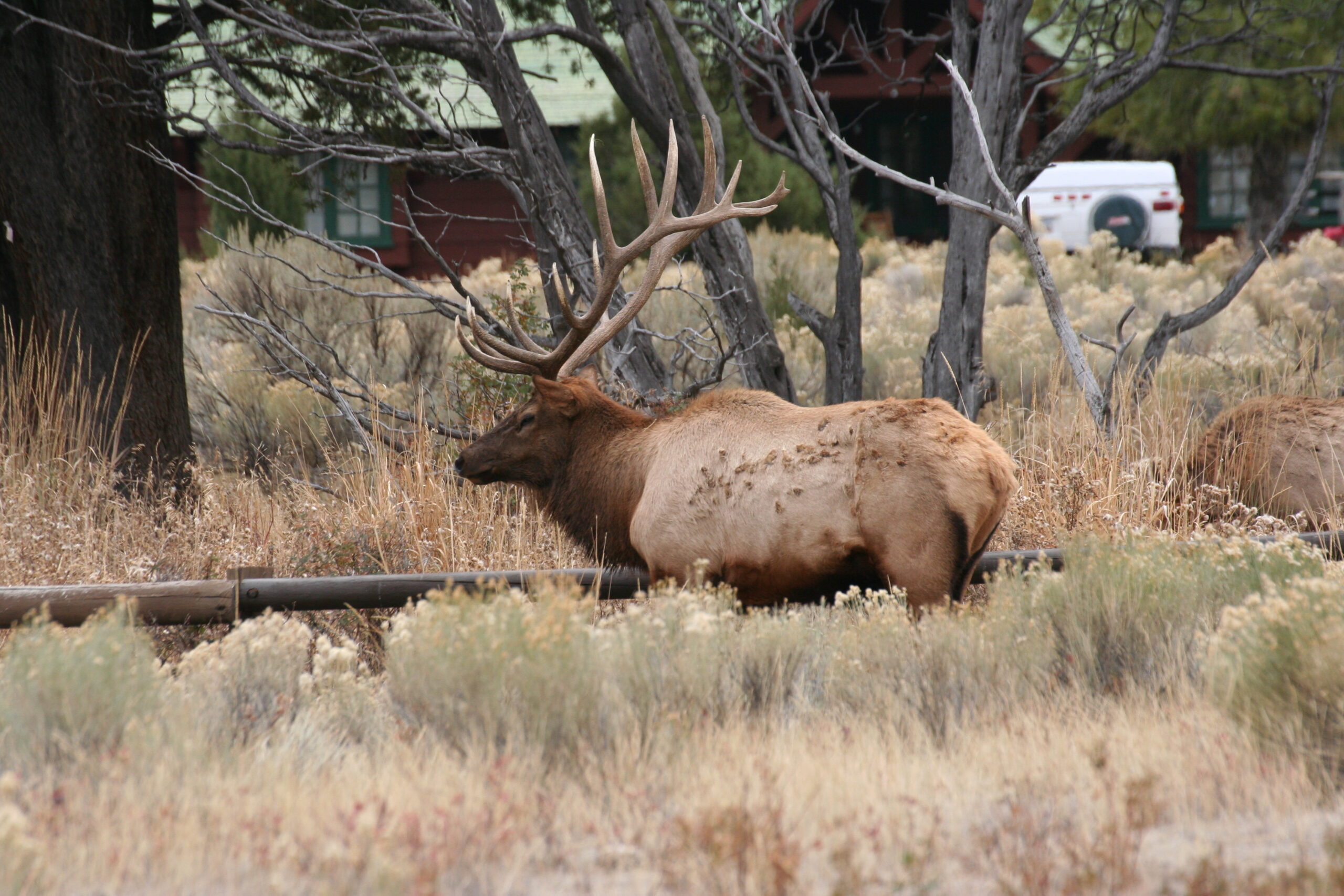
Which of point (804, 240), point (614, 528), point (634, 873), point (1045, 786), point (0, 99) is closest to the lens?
point (634, 873)

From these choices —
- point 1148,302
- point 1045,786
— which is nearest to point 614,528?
point 1045,786

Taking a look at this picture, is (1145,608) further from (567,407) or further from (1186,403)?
(1186,403)

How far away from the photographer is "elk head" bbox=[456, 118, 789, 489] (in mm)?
5363

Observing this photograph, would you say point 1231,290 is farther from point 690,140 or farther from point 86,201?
point 86,201

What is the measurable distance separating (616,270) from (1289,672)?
331 centimetres

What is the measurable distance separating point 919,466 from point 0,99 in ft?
19.3

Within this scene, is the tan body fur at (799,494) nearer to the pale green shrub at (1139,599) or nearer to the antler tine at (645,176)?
the pale green shrub at (1139,599)

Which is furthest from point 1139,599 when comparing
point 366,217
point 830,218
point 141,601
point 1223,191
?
point 1223,191

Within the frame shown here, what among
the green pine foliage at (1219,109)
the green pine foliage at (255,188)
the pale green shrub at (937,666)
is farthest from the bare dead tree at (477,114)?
the green pine foliage at (1219,109)

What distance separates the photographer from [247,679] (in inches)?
155

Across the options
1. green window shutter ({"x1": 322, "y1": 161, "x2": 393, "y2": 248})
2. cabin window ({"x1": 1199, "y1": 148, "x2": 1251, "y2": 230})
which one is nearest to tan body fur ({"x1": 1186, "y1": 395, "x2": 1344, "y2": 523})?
green window shutter ({"x1": 322, "y1": 161, "x2": 393, "y2": 248})

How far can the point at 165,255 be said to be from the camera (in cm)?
741

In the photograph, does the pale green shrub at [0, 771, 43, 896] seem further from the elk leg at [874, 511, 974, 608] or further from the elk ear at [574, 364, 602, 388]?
the elk ear at [574, 364, 602, 388]

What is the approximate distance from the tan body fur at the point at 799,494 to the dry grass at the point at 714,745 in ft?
0.78
